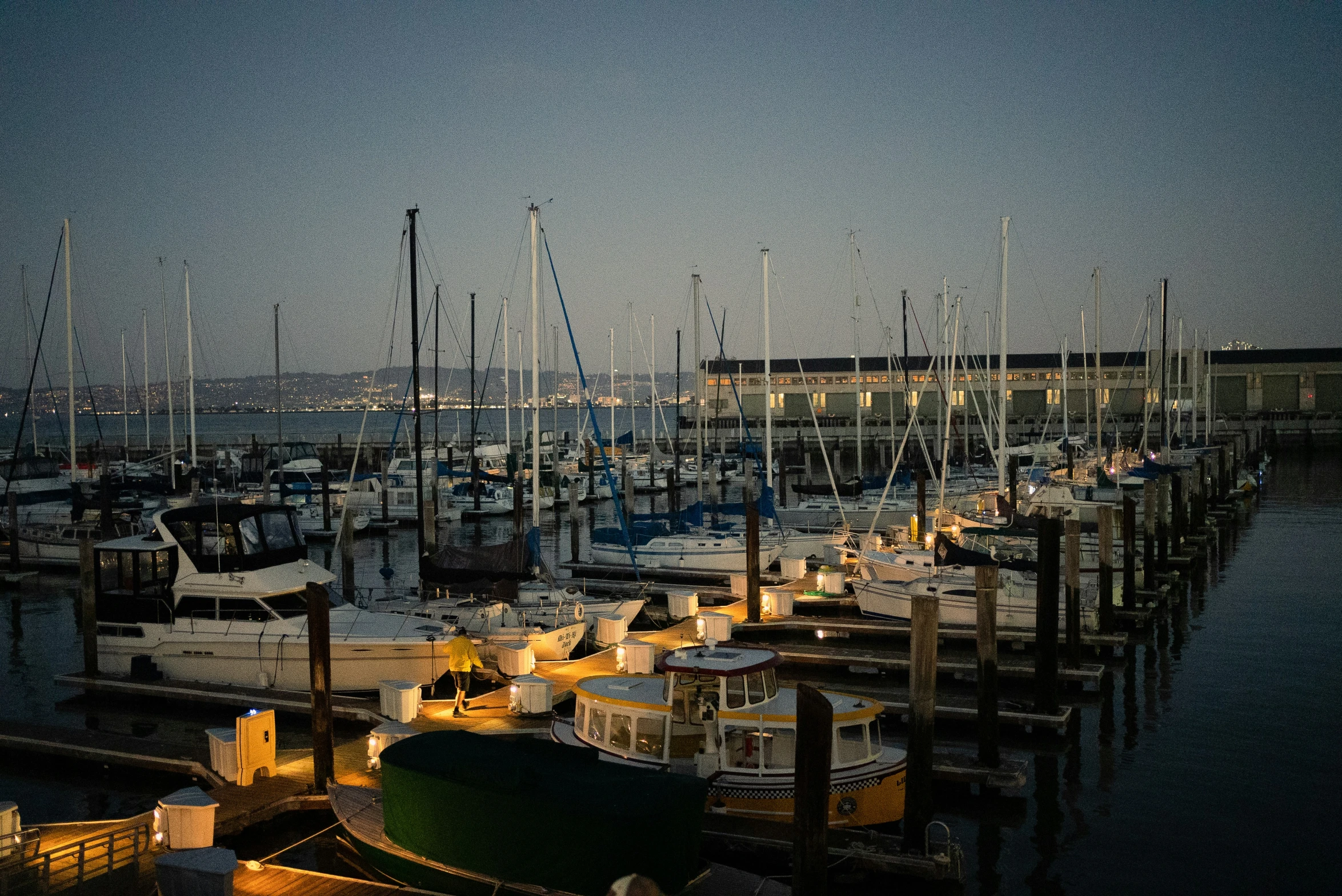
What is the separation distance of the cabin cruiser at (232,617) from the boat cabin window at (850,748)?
29.4ft

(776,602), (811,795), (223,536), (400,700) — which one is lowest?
(776,602)

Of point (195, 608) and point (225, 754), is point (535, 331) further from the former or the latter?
point (225, 754)

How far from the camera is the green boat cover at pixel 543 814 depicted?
10133 mm

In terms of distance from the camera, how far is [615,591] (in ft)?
104

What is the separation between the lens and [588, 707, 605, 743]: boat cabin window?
1423 cm

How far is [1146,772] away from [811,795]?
9590 mm

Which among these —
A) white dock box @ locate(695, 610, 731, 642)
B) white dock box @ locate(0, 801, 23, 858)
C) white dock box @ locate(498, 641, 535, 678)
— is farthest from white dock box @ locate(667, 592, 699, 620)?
white dock box @ locate(0, 801, 23, 858)

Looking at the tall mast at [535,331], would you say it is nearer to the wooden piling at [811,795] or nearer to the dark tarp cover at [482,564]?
the dark tarp cover at [482,564]

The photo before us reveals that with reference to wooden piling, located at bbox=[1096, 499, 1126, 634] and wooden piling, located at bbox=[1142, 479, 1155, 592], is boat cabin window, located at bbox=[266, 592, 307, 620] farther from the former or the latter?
wooden piling, located at bbox=[1142, 479, 1155, 592]

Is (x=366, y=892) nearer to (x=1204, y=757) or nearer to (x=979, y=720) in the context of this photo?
(x=979, y=720)

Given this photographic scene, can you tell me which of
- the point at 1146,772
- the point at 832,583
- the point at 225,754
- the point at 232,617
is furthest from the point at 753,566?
the point at 225,754

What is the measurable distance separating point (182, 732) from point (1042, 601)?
16224 millimetres

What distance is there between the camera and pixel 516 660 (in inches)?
755

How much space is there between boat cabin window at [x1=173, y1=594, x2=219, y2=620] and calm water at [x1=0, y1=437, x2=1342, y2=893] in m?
1.87
